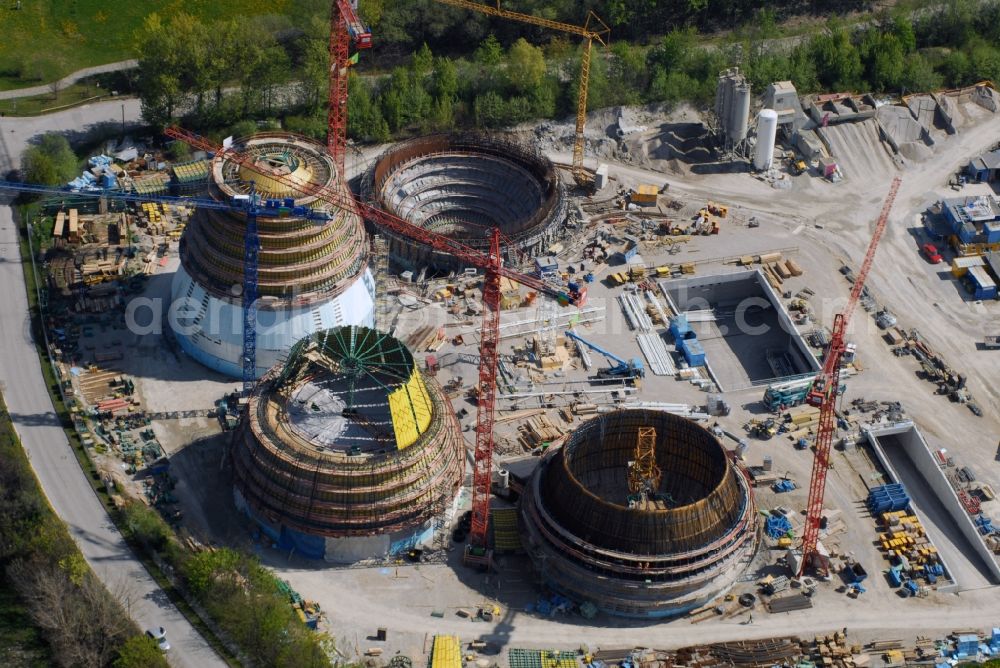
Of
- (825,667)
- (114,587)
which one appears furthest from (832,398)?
(114,587)

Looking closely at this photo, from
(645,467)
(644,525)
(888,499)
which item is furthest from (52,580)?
(888,499)

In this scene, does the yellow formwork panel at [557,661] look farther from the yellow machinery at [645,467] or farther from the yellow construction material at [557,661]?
the yellow machinery at [645,467]

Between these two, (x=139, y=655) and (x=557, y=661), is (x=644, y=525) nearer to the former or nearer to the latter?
(x=557, y=661)

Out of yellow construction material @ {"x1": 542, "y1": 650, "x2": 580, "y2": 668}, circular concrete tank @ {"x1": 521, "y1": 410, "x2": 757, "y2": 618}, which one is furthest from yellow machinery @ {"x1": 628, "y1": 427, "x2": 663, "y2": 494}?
yellow construction material @ {"x1": 542, "y1": 650, "x2": 580, "y2": 668}

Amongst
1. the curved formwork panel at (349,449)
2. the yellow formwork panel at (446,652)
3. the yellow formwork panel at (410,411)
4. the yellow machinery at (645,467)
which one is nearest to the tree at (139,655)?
the curved formwork panel at (349,449)

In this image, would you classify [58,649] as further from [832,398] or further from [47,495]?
[832,398]

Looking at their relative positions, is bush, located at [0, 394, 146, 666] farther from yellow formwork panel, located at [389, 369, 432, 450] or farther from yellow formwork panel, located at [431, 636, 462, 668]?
yellow formwork panel, located at [389, 369, 432, 450]
